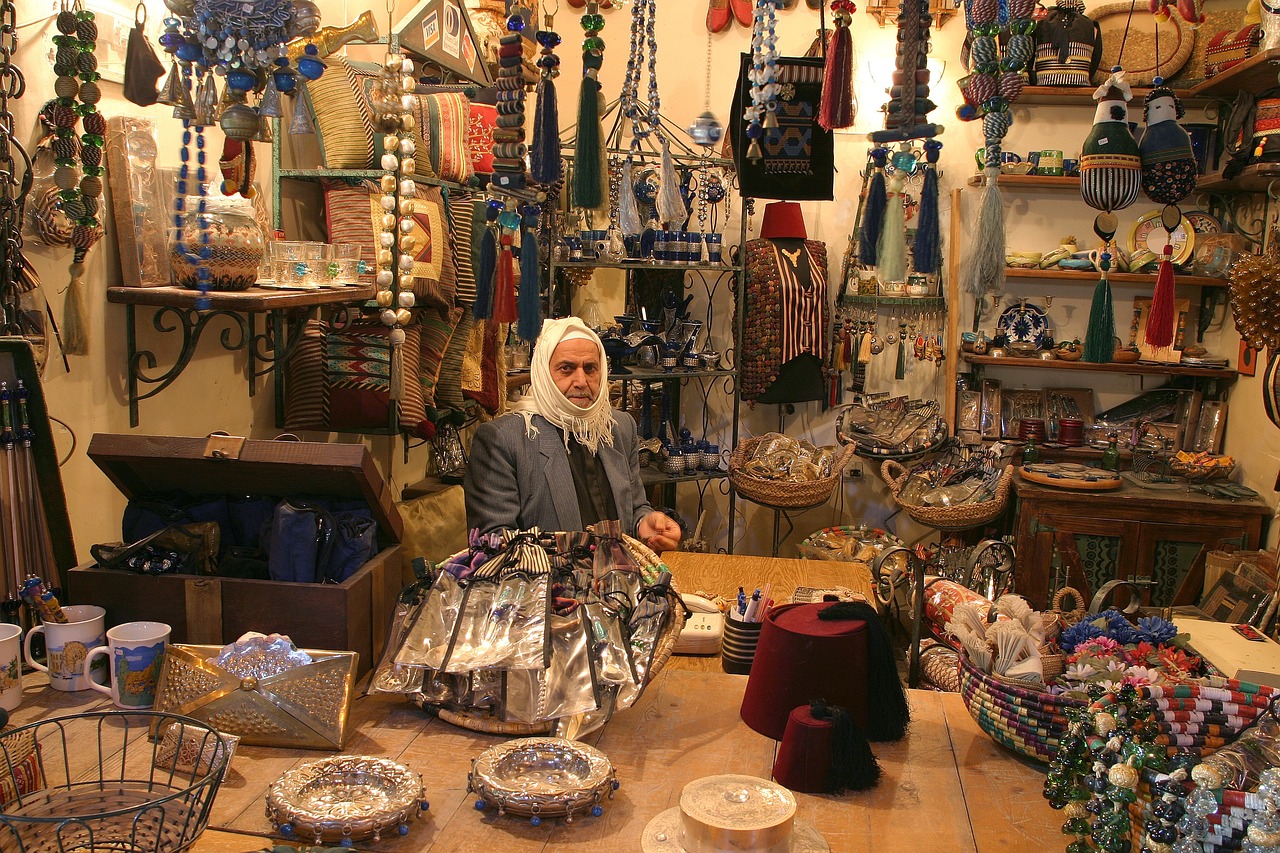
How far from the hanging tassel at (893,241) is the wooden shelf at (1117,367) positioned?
7.87 ft

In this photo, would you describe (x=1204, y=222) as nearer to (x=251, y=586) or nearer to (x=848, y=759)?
(x=848, y=759)

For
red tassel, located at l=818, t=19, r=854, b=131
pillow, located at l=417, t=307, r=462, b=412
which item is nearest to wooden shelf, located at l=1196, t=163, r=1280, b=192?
red tassel, located at l=818, t=19, r=854, b=131

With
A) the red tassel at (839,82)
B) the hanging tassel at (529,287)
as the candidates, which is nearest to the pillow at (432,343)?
the hanging tassel at (529,287)

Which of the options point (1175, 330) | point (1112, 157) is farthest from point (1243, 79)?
point (1112, 157)

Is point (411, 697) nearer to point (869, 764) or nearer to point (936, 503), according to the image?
point (869, 764)

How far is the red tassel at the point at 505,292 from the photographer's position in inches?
108

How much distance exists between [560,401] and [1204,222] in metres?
3.35

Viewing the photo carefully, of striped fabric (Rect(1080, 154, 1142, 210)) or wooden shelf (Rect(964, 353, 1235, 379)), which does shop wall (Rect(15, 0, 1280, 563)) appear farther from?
striped fabric (Rect(1080, 154, 1142, 210))

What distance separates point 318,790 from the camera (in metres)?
1.33

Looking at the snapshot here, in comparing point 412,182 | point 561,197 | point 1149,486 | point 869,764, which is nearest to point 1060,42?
point 1149,486

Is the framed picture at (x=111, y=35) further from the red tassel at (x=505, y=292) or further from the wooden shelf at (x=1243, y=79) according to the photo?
the wooden shelf at (x=1243, y=79)

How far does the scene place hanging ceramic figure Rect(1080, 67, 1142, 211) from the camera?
7.64 ft

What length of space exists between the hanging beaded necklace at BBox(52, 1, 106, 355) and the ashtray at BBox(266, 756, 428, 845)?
3.84ft

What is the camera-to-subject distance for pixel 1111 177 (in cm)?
233
